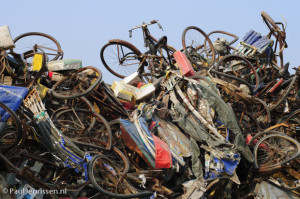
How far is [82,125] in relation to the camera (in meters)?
9.78

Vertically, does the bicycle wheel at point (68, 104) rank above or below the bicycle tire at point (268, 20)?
below

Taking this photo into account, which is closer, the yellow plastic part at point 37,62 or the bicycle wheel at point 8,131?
the bicycle wheel at point 8,131

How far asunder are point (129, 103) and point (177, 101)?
1.42 meters

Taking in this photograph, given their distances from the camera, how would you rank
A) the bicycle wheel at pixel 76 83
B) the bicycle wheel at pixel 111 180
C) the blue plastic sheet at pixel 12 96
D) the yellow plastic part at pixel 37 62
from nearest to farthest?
1. the bicycle wheel at pixel 111 180
2. the blue plastic sheet at pixel 12 96
3. the bicycle wheel at pixel 76 83
4. the yellow plastic part at pixel 37 62

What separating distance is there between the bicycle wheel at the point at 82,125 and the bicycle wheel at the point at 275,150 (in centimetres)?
370

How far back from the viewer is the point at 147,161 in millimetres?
9695

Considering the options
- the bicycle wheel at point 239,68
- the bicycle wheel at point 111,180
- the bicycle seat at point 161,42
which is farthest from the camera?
the bicycle wheel at point 239,68

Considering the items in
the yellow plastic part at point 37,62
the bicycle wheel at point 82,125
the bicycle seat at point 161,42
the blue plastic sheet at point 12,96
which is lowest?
the bicycle wheel at point 82,125

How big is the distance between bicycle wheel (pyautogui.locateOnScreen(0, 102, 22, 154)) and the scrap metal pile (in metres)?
0.02

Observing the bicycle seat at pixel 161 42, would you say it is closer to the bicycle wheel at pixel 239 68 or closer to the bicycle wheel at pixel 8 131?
the bicycle wheel at pixel 239 68

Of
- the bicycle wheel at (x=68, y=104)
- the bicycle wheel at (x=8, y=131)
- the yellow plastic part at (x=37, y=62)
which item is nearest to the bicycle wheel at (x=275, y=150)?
the bicycle wheel at (x=68, y=104)

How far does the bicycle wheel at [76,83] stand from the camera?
10227 millimetres

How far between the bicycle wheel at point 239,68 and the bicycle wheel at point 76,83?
12.8 feet

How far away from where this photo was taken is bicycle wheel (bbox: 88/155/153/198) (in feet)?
28.1
